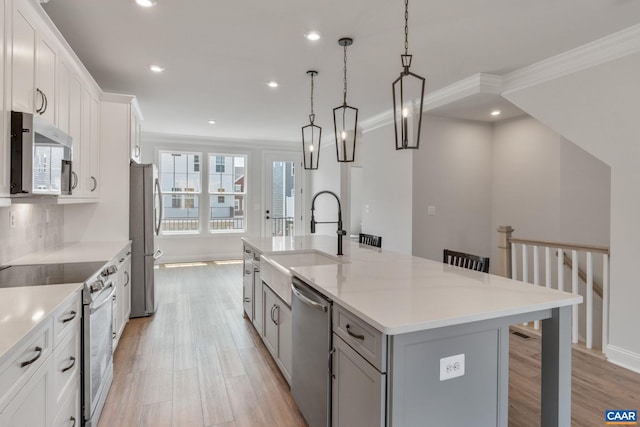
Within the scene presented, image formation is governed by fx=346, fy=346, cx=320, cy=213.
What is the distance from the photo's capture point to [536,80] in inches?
137

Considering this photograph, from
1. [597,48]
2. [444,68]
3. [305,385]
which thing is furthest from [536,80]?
[305,385]

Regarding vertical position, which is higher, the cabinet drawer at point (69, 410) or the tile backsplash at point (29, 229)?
the tile backsplash at point (29, 229)

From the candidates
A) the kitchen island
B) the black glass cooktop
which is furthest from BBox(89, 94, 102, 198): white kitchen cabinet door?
the kitchen island

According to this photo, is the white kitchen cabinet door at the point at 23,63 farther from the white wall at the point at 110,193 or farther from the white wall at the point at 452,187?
the white wall at the point at 452,187

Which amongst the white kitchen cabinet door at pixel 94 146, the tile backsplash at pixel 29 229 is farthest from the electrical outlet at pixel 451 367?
the white kitchen cabinet door at pixel 94 146

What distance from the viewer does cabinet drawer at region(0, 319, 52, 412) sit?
1.05 metres

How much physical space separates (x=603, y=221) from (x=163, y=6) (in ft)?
16.9

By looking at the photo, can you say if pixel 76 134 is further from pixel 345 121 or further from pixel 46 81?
pixel 345 121

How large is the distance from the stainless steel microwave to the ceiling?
1.13m

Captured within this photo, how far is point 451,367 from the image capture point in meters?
1.37

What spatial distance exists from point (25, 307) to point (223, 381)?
4.97 feet

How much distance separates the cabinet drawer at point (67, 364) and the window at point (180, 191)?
5788mm

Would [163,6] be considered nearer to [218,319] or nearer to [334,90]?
[334,90]

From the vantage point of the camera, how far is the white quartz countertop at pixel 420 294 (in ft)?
4.35
